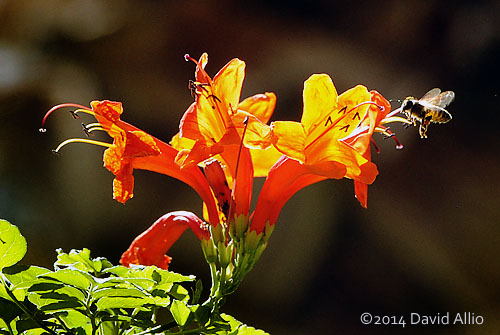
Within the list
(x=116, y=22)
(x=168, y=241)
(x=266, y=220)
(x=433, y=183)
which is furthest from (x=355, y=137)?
(x=116, y=22)

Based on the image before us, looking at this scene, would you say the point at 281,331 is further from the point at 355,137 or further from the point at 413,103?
the point at 355,137

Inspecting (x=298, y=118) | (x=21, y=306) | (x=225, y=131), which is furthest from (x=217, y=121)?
(x=298, y=118)

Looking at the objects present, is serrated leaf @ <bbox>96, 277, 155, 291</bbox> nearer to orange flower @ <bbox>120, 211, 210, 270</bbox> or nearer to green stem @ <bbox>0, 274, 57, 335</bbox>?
green stem @ <bbox>0, 274, 57, 335</bbox>

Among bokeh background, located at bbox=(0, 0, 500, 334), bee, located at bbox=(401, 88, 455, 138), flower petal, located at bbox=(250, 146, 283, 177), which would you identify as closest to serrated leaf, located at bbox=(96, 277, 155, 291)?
flower petal, located at bbox=(250, 146, 283, 177)

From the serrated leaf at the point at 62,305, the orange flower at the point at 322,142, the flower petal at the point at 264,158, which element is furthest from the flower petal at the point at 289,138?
the serrated leaf at the point at 62,305

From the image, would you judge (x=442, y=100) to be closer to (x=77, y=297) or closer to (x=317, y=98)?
(x=317, y=98)

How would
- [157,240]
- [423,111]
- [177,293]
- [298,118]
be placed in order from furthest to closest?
[298,118]
[423,111]
[157,240]
[177,293]

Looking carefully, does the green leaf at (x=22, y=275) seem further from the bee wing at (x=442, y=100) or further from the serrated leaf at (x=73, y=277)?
the bee wing at (x=442, y=100)
